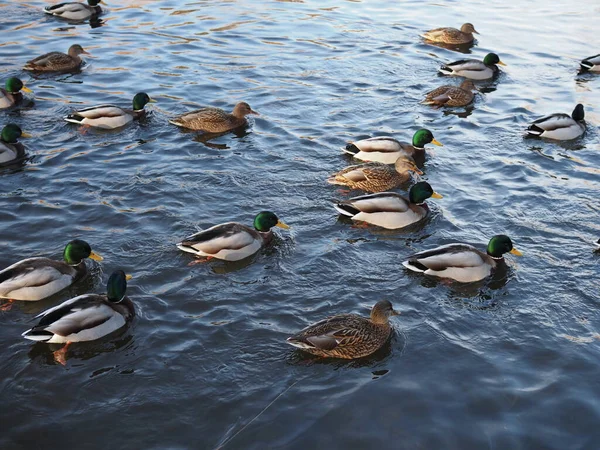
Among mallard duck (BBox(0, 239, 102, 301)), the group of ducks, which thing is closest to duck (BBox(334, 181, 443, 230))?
the group of ducks

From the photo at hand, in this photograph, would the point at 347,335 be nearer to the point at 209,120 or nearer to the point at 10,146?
the point at 209,120

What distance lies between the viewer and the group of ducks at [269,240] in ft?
27.8

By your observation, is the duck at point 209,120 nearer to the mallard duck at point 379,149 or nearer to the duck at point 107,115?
the duck at point 107,115

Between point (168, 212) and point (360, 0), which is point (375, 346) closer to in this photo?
point (168, 212)

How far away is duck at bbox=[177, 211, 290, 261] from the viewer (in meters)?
10.0

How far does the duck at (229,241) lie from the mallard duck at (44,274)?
3.79 ft

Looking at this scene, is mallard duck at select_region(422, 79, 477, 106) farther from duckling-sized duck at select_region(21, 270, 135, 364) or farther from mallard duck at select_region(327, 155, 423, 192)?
duckling-sized duck at select_region(21, 270, 135, 364)

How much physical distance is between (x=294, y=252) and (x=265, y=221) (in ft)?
1.82

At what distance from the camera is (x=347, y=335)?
845cm

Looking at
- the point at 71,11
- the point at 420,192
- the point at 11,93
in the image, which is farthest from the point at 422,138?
the point at 71,11

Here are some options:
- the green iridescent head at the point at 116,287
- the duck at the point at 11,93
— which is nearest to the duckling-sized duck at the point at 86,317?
the green iridescent head at the point at 116,287

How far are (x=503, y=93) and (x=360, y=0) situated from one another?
8149 millimetres

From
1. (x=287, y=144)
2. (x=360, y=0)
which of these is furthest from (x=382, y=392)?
(x=360, y=0)

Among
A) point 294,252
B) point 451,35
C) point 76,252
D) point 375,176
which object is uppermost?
point 76,252
